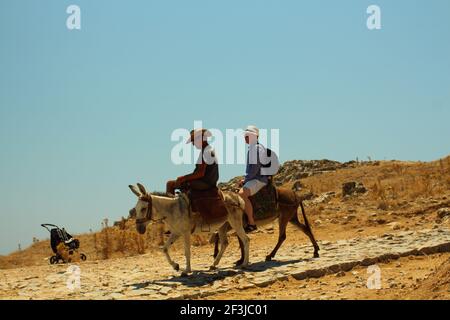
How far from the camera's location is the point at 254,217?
1296 centimetres

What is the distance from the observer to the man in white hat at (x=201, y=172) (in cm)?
1188

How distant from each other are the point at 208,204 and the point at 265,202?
1.80m

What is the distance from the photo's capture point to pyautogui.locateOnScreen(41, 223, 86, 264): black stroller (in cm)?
1775

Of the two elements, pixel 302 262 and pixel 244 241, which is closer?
pixel 244 241

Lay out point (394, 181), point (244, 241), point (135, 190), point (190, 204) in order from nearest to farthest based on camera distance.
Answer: point (135, 190)
point (190, 204)
point (244, 241)
point (394, 181)

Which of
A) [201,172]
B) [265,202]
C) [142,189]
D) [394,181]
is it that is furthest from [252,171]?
[394,181]

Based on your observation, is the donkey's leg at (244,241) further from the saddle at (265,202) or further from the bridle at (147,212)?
the bridle at (147,212)

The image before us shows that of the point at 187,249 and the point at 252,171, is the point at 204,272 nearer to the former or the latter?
the point at 187,249

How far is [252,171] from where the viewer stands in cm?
1312

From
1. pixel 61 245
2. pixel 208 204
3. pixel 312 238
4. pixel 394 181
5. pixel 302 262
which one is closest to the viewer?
pixel 208 204

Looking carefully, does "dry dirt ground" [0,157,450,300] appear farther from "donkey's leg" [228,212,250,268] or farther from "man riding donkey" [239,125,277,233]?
"man riding donkey" [239,125,277,233]
